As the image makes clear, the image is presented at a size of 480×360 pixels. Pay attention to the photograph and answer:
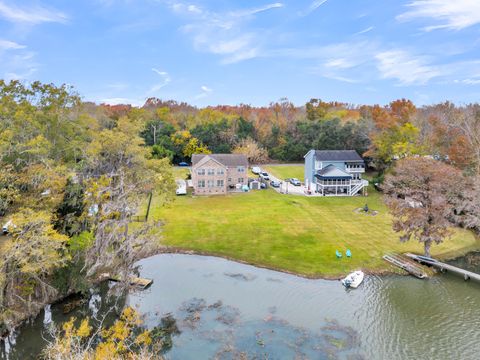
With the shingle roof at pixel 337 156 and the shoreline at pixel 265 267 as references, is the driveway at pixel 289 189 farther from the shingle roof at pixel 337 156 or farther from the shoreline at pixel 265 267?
the shoreline at pixel 265 267

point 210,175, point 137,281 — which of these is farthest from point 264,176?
point 137,281

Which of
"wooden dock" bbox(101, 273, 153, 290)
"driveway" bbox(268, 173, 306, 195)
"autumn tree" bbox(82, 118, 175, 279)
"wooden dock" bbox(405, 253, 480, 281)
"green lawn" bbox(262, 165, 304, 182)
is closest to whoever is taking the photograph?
"autumn tree" bbox(82, 118, 175, 279)

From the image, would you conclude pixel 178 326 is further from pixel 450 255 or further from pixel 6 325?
pixel 450 255

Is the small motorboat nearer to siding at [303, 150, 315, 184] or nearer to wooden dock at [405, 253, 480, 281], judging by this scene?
wooden dock at [405, 253, 480, 281]

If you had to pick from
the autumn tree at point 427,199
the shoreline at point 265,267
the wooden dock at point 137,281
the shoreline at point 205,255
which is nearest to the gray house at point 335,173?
the shoreline at point 205,255

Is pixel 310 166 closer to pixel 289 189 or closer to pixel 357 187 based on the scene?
pixel 289 189

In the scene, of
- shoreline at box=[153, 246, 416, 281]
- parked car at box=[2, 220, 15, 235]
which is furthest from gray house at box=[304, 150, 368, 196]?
parked car at box=[2, 220, 15, 235]

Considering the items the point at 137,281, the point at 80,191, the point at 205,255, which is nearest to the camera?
the point at 80,191
